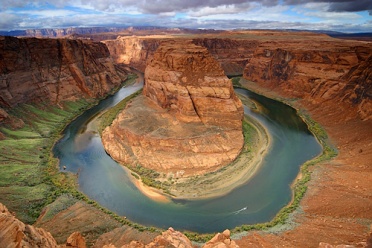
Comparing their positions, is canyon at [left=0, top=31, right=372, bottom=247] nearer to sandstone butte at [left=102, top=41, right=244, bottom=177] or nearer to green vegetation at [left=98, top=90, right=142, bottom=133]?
sandstone butte at [left=102, top=41, right=244, bottom=177]

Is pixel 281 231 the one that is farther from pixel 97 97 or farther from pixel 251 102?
pixel 97 97

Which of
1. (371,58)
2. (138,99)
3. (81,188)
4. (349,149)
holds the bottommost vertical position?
(81,188)

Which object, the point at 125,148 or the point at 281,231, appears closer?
the point at 281,231

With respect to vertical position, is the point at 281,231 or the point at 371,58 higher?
the point at 371,58

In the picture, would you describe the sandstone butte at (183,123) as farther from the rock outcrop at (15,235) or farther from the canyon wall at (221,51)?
the canyon wall at (221,51)

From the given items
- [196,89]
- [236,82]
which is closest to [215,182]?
[196,89]

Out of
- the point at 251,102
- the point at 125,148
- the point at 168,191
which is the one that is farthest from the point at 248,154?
the point at 251,102

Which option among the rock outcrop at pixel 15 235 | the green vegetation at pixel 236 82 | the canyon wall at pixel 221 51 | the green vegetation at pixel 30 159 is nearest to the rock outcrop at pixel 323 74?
the green vegetation at pixel 236 82
